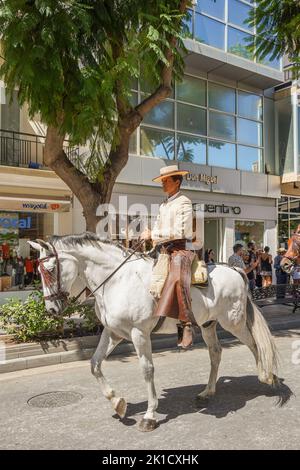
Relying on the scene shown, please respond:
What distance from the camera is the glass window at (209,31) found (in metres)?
17.5

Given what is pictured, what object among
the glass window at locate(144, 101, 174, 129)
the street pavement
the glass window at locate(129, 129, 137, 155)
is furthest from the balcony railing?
the street pavement

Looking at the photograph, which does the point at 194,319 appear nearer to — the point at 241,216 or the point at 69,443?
the point at 69,443

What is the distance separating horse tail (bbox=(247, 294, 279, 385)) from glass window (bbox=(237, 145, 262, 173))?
50.6ft

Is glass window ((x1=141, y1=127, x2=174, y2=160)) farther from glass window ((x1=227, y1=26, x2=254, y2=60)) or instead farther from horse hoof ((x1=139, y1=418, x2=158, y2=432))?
horse hoof ((x1=139, y1=418, x2=158, y2=432))

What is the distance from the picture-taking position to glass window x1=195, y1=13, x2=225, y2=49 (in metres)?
17.5

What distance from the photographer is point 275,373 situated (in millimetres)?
5672

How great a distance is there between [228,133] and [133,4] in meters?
11.9

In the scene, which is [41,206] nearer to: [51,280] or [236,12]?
[51,280]

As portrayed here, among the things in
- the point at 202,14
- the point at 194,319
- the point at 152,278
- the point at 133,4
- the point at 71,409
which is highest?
the point at 202,14

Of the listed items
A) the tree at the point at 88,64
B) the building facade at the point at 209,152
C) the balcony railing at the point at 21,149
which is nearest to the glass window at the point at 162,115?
the building facade at the point at 209,152

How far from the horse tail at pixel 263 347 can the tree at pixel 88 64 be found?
4699 millimetres

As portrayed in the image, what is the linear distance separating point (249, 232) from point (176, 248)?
16.3 metres

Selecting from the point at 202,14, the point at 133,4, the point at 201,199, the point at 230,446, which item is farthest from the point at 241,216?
the point at 230,446

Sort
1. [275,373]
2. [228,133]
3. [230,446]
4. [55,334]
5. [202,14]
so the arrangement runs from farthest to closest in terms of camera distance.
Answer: [228,133]
[202,14]
[55,334]
[275,373]
[230,446]
